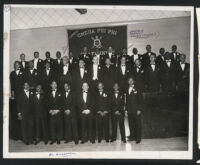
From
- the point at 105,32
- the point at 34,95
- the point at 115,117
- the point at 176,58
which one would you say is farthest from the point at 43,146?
the point at 176,58

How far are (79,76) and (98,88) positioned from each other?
0.12 metres

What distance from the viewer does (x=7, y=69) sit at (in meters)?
1.58

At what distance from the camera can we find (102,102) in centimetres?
158

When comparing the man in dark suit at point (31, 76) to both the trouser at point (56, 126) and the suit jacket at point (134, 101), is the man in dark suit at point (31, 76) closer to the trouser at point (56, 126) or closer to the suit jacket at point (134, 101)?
the trouser at point (56, 126)

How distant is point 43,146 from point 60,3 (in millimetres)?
735

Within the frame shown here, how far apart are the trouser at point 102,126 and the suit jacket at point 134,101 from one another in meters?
0.13

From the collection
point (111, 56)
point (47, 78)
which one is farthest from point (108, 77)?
point (47, 78)

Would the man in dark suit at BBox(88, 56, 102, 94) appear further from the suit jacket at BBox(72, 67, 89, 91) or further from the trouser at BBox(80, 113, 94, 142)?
the trouser at BBox(80, 113, 94, 142)

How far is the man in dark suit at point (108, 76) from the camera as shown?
1.58 m

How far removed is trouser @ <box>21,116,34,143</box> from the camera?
1.58m

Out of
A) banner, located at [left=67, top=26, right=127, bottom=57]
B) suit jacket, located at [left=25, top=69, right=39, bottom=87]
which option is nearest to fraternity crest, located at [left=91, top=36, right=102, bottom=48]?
banner, located at [left=67, top=26, right=127, bottom=57]

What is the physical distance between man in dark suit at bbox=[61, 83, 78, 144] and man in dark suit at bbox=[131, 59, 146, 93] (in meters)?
0.34

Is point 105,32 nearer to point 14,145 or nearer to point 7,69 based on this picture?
point 7,69

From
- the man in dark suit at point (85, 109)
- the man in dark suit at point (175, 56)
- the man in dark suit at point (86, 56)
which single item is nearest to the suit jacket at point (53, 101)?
the man in dark suit at point (85, 109)
